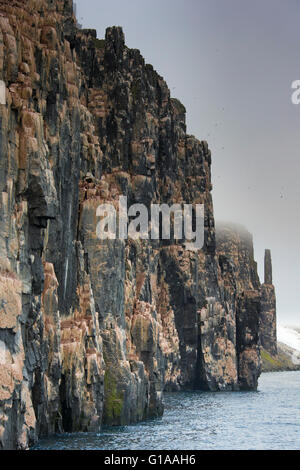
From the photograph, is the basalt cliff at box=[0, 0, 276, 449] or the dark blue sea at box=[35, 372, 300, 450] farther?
the dark blue sea at box=[35, 372, 300, 450]

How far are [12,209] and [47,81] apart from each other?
791 inches

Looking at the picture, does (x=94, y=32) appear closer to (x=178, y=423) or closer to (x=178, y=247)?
(x=178, y=247)

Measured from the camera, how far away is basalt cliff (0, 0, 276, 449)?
51594 millimetres

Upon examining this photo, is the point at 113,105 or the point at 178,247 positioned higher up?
the point at 113,105

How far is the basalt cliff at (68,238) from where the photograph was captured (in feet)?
169

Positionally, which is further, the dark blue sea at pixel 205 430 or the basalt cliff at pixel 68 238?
the dark blue sea at pixel 205 430

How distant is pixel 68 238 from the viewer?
71.2 meters

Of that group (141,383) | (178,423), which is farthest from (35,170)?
(178,423)

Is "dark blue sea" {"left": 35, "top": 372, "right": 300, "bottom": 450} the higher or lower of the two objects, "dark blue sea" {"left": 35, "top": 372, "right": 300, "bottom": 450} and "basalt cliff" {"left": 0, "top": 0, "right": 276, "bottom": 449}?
the lower

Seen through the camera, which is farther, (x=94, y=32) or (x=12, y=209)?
(x=94, y=32)

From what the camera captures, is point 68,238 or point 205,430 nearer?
point 68,238

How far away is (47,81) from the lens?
6769 centimetres

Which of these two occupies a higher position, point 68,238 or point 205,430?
point 68,238

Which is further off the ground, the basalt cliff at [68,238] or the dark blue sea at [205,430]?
the basalt cliff at [68,238]
